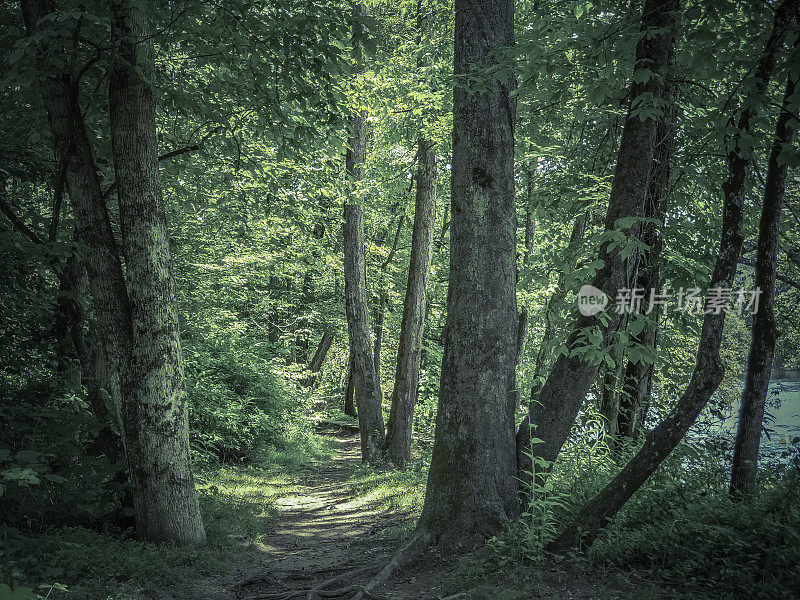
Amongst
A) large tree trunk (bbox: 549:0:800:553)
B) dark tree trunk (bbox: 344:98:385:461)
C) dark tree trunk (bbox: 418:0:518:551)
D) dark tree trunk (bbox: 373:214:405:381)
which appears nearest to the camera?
large tree trunk (bbox: 549:0:800:553)

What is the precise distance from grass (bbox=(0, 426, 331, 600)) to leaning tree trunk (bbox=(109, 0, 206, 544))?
1.30 ft

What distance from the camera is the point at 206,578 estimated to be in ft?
17.6

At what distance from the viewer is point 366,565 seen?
17.0 feet

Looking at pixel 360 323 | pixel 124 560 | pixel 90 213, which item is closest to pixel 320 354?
pixel 360 323

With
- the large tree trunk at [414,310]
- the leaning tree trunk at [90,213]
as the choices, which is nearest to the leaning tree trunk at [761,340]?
the leaning tree trunk at [90,213]

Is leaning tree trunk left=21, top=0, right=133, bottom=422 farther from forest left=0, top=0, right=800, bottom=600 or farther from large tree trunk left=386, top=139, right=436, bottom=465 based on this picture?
large tree trunk left=386, top=139, right=436, bottom=465

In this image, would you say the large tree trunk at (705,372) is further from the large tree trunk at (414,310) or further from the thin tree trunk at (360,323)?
the thin tree trunk at (360,323)

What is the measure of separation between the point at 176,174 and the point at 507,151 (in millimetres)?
5327

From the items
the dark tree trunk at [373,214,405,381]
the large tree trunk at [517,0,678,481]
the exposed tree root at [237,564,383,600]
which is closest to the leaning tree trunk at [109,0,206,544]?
the exposed tree root at [237,564,383,600]

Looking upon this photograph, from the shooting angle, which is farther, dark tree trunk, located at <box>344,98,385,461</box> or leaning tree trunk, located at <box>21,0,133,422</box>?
dark tree trunk, located at <box>344,98,385,461</box>

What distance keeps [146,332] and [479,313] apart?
3615 mm

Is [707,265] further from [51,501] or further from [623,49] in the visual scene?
[51,501]

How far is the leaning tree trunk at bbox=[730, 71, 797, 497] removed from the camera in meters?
4.19

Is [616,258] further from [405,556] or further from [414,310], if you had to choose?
[414,310]
